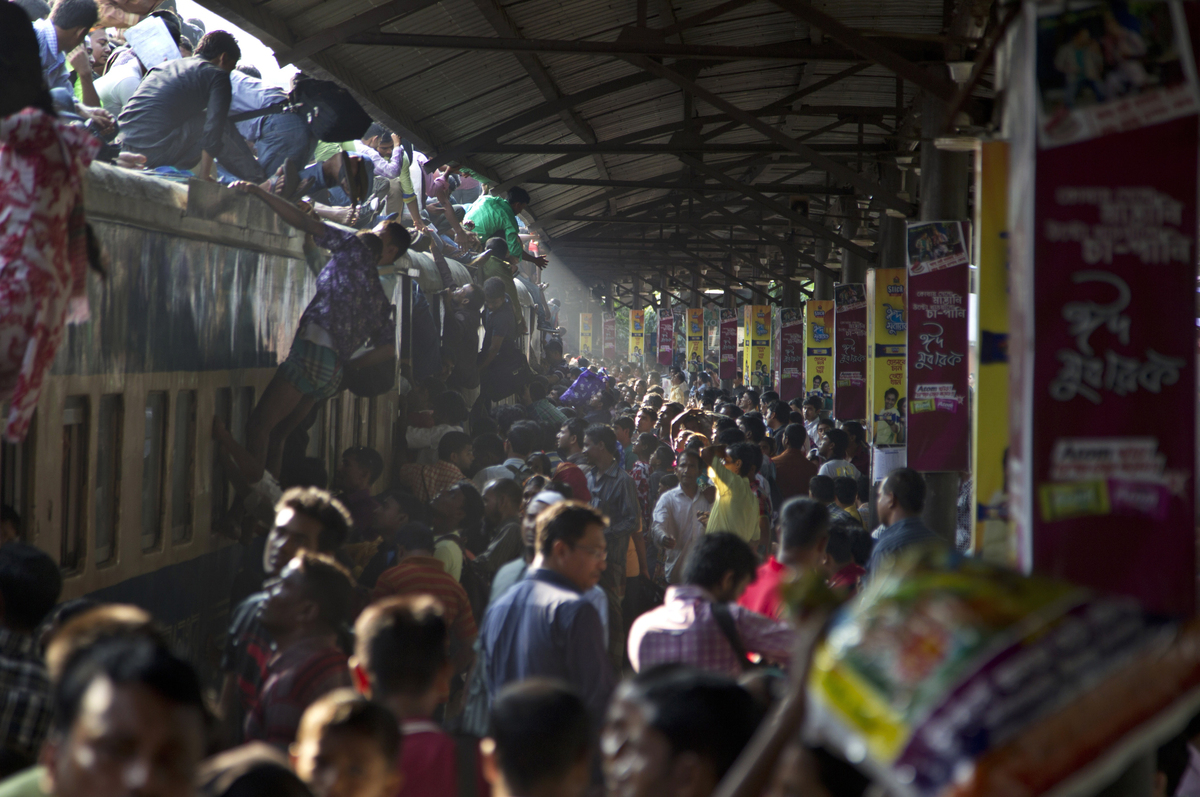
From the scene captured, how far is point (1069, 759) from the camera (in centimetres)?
140

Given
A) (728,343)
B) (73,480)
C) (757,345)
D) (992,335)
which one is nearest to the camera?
(992,335)

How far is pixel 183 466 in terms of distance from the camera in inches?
250

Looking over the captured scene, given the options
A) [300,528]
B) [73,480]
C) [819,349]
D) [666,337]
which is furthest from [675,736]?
[666,337]

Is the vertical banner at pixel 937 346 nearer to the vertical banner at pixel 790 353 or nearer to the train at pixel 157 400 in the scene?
the train at pixel 157 400

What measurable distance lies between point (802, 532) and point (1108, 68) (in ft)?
9.01

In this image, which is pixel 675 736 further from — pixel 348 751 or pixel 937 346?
pixel 937 346

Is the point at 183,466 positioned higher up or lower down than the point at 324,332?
lower down

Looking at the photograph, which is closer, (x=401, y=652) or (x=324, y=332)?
(x=401, y=652)

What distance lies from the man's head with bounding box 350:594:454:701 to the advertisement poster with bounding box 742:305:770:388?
23.0m

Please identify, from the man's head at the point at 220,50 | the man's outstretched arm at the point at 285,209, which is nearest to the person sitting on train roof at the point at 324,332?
the man's outstretched arm at the point at 285,209

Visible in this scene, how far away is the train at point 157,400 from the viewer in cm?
498

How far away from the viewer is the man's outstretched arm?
22.1 ft

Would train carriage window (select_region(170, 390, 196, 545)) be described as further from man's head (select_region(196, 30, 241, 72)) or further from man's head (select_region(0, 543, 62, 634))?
man's head (select_region(0, 543, 62, 634))

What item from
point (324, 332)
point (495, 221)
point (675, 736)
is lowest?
point (675, 736)
